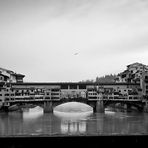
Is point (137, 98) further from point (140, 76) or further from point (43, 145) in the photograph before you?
point (43, 145)

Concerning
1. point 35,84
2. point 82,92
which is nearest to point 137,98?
point 82,92

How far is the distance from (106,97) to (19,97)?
54.3 ft

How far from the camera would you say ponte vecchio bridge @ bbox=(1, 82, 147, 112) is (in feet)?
149

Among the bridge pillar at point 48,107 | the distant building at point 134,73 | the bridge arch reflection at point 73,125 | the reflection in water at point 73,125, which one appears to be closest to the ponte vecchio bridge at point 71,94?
the bridge pillar at point 48,107

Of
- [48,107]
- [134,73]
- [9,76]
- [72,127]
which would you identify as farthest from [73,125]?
[9,76]

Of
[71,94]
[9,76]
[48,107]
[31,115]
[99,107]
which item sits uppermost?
[9,76]

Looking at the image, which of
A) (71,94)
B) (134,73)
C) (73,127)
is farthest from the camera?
(134,73)

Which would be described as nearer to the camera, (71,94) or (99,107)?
(99,107)

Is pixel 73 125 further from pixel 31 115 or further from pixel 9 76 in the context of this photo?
pixel 9 76

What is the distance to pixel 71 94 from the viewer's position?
4831cm

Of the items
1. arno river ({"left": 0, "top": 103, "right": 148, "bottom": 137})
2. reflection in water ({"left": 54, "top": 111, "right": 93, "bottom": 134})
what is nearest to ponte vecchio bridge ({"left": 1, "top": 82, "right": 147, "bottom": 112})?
reflection in water ({"left": 54, "top": 111, "right": 93, "bottom": 134})

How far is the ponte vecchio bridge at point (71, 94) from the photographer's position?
4534 cm

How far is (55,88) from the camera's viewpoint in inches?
1884

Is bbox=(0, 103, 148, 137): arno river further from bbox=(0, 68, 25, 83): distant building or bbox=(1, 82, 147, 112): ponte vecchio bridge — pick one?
bbox=(0, 68, 25, 83): distant building
